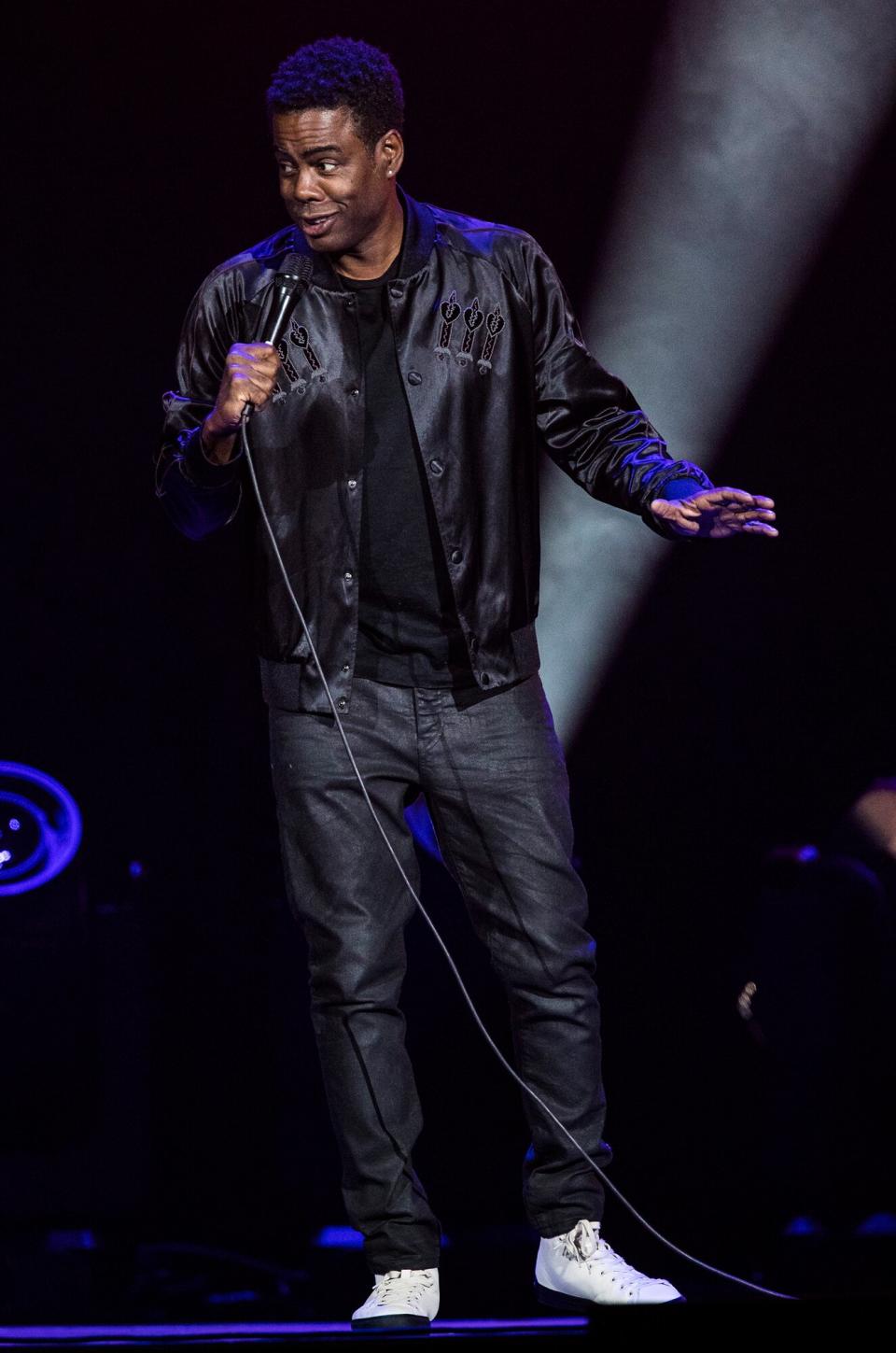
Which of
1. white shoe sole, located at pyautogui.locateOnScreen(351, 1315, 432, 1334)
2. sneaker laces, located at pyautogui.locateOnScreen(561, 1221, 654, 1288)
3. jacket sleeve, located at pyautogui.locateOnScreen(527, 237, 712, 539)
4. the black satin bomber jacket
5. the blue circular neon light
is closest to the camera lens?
white shoe sole, located at pyautogui.locateOnScreen(351, 1315, 432, 1334)

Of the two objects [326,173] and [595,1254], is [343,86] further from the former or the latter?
[595,1254]

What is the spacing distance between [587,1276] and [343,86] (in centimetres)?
194

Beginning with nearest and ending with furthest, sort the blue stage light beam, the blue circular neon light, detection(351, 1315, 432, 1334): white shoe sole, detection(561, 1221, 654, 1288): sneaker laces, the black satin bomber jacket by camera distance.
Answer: detection(351, 1315, 432, 1334): white shoe sole, detection(561, 1221, 654, 1288): sneaker laces, the black satin bomber jacket, the blue circular neon light, the blue stage light beam

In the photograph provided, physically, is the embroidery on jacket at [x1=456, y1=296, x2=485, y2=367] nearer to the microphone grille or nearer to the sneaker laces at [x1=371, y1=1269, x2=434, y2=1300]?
the microphone grille

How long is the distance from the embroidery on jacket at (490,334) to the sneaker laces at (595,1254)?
1.43 metres

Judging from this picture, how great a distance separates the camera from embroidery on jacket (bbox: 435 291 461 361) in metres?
2.68

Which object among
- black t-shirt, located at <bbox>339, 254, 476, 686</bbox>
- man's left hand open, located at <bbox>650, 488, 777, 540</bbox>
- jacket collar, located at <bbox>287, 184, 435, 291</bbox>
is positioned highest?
jacket collar, located at <bbox>287, 184, 435, 291</bbox>

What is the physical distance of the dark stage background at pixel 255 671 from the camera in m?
3.69

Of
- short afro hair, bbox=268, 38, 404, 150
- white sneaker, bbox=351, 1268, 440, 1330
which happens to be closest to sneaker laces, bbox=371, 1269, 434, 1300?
white sneaker, bbox=351, 1268, 440, 1330

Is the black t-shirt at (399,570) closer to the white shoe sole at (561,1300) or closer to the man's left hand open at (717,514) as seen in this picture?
the man's left hand open at (717,514)

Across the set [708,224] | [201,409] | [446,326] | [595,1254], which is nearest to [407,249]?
[446,326]

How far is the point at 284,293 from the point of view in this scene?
2467 mm

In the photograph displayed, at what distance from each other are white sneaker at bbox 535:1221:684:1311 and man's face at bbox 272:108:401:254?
1.67 metres

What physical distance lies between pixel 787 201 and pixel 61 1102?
264cm
